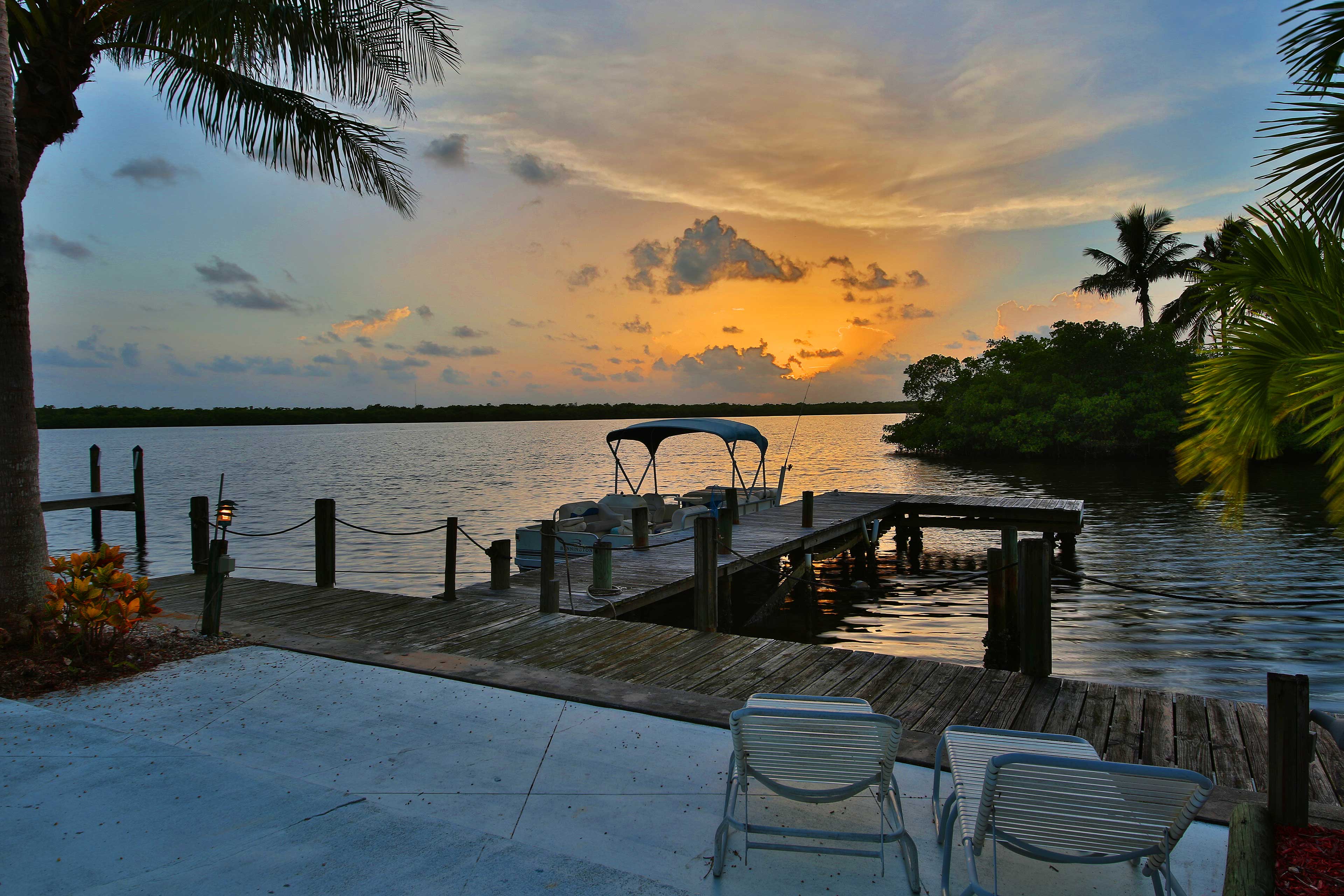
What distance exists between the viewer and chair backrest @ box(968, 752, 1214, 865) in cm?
269

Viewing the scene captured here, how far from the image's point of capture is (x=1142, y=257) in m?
51.4

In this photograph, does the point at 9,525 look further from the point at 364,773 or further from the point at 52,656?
the point at 364,773

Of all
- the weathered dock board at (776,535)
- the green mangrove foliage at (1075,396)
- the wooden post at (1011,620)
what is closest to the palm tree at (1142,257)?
the green mangrove foliage at (1075,396)

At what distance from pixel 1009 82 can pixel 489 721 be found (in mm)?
17125

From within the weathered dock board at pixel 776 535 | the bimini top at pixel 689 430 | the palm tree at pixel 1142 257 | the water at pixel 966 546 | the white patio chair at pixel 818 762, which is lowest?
the water at pixel 966 546

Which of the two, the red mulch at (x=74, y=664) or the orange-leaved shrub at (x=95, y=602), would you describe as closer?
the red mulch at (x=74, y=664)

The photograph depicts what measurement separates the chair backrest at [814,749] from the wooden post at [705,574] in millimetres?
5130

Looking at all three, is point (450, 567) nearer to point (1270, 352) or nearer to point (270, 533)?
point (270, 533)

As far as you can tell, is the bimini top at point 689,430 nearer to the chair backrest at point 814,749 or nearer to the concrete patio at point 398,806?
the concrete patio at point 398,806

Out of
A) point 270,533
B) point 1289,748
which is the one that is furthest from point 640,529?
point 1289,748

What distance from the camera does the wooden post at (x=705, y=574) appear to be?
28.1ft

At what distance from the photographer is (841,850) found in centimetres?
337

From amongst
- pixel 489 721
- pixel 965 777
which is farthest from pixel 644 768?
pixel 965 777

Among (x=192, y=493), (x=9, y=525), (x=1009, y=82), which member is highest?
(x=1009, y=82)
